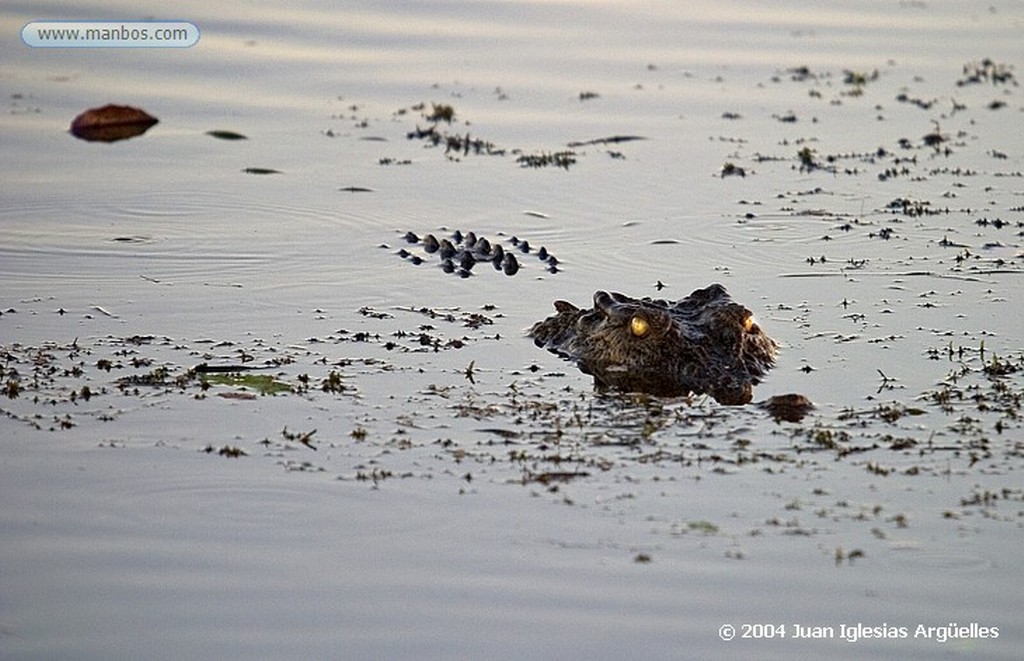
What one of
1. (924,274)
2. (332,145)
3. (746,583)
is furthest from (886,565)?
(332,145)

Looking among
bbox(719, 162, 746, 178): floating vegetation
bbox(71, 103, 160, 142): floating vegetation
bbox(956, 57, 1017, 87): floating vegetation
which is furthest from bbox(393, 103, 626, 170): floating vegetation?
bbox(956, 57, 1017, 87): floating vegetation

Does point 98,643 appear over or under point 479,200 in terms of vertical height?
under

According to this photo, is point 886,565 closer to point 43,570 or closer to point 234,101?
point 43,570

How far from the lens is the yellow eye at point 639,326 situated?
10.8 meters

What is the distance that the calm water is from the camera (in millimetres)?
7102

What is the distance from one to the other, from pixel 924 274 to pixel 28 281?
6.57 metres

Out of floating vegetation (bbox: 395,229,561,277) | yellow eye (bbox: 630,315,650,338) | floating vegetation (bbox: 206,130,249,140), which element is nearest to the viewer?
yellow eye (bbox: 630,315,650,338)

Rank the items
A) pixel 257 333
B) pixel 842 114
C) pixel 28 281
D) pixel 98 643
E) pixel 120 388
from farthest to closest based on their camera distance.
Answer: pixel 842 114 → pixel 28 281 → pixel 257 333 → pixel 120 388 → pixel 98 643

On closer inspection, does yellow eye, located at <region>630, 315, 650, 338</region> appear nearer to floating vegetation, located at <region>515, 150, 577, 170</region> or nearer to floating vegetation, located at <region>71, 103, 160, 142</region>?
floating vegetation, located at <region>515, 150, 577, 170</region>

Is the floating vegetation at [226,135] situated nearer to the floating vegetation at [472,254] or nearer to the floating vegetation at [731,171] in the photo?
the floating vegetation at [472,254]

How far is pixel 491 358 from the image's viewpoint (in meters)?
11.0

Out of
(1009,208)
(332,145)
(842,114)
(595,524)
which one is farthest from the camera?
(842,114)

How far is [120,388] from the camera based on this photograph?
10.1m

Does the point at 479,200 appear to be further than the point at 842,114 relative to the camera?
No
